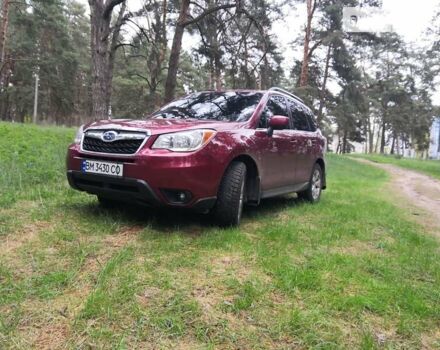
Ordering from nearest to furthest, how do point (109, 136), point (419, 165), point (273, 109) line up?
point (109, 136) < point (273, 109) < point (419, 165)

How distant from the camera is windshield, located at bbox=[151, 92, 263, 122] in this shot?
191 inches

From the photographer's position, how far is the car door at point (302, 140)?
5.97 metres

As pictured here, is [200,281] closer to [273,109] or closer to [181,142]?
[181,142]

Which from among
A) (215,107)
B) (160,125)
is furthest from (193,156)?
(215,107)

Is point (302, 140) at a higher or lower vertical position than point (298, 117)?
lower

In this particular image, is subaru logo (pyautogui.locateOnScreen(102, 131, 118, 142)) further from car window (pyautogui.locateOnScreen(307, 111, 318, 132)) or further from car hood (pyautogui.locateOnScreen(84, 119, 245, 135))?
car window (pyautogui.locateOnScreen(307, 111, 318, 132))

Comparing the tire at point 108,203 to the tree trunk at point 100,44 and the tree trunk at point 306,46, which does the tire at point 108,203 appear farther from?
the tree trunk at point 306,46

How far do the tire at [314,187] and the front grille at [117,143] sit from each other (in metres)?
3.56

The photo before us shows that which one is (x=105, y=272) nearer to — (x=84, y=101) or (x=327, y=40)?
(x=327, y=40)

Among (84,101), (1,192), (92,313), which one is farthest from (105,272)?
(84,101)

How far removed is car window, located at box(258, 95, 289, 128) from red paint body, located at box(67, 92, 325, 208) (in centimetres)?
9

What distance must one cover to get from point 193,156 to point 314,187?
357 cm

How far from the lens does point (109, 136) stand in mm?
3975

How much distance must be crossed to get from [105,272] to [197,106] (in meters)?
2.75
